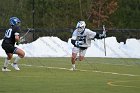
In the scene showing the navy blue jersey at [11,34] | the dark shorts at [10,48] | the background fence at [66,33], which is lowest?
the background fence at [66,33]

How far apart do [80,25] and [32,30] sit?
20.5m

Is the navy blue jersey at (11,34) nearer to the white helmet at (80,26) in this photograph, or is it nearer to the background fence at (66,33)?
the white helmet at (80,26)

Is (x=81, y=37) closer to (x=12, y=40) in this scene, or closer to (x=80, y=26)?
(x=80, y=26)

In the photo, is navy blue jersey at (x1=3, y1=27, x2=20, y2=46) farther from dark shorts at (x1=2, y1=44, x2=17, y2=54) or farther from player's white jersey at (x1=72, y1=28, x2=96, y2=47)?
player's white jersey at (x1=72, y1=28, x2=96, y2=47)

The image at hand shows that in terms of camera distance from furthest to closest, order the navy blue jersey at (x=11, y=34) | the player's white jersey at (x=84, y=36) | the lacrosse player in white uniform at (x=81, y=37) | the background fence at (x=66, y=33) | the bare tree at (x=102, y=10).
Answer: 1. the bare tree at (x=102, y=10)
2. the background fence at (x=66, y=33)
3. the player's white jersey at (x=84, y=36)
4. the lacrosse player in white uniform at (x=81, y=37)
5. the navy blue jersey at (x=11, y=34)

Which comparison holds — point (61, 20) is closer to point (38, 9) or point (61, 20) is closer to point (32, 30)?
point (38, 9)

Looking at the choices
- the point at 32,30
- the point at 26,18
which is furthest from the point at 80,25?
the point at 26,18

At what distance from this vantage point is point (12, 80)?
18.3 m

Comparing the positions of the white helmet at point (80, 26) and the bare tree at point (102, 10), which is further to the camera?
the bare tree at point (102, 10)

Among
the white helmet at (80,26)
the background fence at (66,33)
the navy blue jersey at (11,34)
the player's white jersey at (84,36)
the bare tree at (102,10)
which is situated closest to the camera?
the navy blue jersey at (11,34)

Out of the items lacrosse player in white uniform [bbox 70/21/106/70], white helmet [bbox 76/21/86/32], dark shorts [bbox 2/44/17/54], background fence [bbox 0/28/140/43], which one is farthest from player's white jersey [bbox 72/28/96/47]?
background fence [bbox 0/28/140/43]

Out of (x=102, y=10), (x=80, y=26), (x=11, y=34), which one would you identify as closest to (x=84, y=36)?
(x=80, y=26)

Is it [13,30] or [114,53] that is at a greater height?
[13,30]

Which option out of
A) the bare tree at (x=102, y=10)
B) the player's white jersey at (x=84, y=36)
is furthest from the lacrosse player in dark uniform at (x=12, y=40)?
the bare tree at (x=102, y=10)
